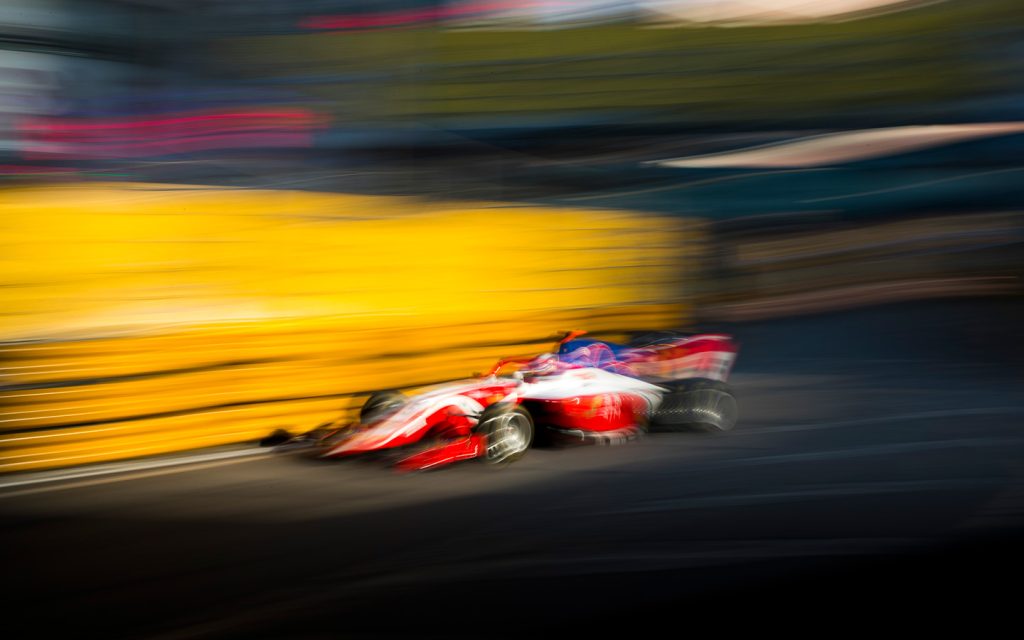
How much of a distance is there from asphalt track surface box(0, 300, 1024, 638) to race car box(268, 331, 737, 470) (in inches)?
7.1

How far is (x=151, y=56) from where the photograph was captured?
530 inches

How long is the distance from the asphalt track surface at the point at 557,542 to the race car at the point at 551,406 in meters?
0.18

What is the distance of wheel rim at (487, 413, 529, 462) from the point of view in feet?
21.2

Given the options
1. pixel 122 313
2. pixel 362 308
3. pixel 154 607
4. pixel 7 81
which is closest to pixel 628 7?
pixel 7 81

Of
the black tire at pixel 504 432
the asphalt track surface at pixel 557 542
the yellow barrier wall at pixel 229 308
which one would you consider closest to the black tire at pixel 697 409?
the asphalt track surface at pixel 557 542

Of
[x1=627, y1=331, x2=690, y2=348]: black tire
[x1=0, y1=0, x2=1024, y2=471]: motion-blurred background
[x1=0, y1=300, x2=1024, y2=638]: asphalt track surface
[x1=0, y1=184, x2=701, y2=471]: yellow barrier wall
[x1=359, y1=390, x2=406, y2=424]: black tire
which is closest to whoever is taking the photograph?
→ [x1=0, y1=300, x2=1024, y2=638]: asphalt track surface

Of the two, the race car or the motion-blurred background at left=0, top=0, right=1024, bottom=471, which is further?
the motion-blurred background at left=0, top=0, right=1024, bottom=471

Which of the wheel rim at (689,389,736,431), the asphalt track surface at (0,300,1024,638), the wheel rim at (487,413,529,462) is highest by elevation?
the wheel rim at (689,389,736,431)

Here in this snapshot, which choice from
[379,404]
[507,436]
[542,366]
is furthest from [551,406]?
[379,404]

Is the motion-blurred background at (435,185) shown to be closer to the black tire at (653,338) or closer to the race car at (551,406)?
the race car at (551,406)

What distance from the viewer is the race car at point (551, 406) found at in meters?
6.45

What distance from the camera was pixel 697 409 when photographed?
7418mm

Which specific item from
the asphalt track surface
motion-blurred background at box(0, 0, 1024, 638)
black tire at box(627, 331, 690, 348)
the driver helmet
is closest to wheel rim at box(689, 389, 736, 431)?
the asphalt track surface

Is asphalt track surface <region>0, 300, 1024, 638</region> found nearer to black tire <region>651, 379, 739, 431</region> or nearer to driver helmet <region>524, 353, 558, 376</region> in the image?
black tire <region>651, 379, 739, 431</region>
